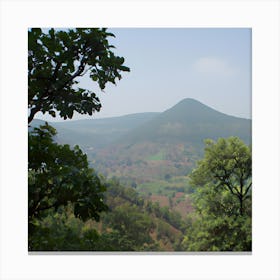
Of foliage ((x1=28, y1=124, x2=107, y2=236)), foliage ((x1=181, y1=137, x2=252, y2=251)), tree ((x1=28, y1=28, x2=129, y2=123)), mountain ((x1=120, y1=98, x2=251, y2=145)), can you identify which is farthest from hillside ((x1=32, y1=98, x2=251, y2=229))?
foliage ((x1=28, y1=124, x2=107, y2=236))

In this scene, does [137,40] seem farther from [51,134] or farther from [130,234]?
[130,234]

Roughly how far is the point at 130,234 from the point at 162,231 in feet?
1.14

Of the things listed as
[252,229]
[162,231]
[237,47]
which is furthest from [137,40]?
[252,229]

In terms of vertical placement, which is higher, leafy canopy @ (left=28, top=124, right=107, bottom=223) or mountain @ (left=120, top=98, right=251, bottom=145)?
mountain @ (left=120, top=98, right=251, bottom=145)

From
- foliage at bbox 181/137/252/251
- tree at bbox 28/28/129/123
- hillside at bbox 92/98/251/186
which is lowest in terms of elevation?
foliage at bbox 181/137/252/251

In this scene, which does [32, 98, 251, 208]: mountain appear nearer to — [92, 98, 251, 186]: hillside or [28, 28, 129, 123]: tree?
[92, 98, 251, 186]: hillside

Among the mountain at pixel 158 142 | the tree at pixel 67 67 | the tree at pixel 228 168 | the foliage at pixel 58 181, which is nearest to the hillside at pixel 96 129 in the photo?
the mountain at pixel 158 142

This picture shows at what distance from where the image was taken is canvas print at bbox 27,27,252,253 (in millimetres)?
3525

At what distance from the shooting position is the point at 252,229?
3512 millimetres

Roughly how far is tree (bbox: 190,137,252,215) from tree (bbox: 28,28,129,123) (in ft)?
4.28
